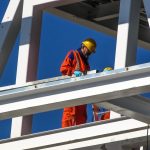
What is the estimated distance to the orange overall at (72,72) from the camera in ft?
73.7

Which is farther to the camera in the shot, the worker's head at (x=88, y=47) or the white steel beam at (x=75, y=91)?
the worker's head at (x=88, y=47)

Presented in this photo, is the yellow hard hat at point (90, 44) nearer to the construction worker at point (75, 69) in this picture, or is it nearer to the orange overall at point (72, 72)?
the construction worker at point (75, 69)

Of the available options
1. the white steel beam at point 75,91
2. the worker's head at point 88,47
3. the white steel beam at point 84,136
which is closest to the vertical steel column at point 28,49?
the white steel beam at point 84,136

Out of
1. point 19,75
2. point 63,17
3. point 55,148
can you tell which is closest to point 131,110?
point 55,148

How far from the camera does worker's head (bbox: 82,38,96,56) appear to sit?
2316cm

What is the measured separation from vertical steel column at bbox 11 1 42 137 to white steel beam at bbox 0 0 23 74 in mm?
128

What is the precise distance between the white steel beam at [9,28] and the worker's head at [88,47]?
148 centimetres

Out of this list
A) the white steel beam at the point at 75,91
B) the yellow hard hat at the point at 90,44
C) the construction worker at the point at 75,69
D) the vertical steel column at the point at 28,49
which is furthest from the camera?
the yellow hard hat at the point at 90,44

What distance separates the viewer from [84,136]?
20531 millimetres

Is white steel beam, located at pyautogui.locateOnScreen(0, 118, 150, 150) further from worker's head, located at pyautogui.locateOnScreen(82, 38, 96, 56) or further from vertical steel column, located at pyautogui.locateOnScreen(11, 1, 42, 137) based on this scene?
worker's head, located at pyautogui.locateOnScreen(82, 38, 96, 56)

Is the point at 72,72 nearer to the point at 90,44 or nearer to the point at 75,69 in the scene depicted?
the point at 75,69

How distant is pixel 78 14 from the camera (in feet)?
80.7

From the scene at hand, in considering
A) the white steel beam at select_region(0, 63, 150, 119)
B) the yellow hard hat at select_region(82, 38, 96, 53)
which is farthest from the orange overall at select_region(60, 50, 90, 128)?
the white steel beam at select_region(0, 63, 150, 119)

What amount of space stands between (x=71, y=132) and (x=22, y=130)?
143cm
